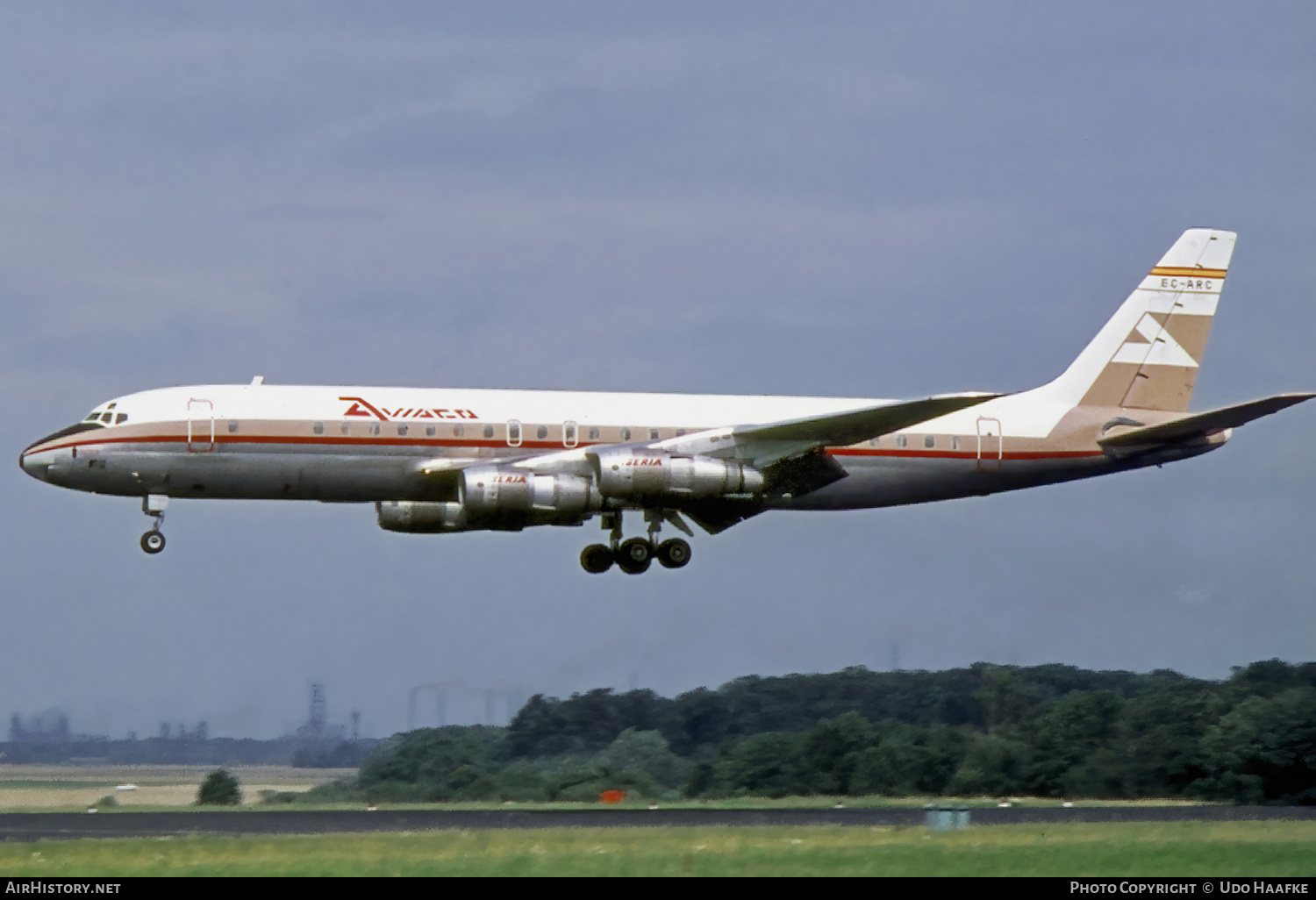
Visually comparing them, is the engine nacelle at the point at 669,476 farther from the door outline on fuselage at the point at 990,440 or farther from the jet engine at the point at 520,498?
the door outline on fuselage at the point at 990,440

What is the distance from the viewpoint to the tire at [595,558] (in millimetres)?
44594

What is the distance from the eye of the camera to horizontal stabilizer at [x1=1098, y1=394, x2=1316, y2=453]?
40.7 meters

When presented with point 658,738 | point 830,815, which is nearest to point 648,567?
point 658,738

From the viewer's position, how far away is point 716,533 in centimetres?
4581

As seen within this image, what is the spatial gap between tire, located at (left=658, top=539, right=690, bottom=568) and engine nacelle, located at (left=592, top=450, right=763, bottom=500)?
323 cm

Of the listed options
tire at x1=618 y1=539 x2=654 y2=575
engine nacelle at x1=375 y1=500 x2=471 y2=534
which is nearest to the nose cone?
engine nacelle at x1=375 y1=500 x2=471 y2=534

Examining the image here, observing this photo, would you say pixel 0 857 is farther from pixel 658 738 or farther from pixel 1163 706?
pixel 1163 706

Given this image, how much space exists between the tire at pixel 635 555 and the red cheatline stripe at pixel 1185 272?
696 inches

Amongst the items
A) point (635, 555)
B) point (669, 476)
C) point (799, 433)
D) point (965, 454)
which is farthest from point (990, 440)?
point (635, 555)

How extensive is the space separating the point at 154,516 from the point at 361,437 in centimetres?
557

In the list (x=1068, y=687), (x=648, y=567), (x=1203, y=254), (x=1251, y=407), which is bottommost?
(x=1068, y=687)

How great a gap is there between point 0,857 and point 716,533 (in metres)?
23.0

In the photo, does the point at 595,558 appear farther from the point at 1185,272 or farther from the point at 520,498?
the point at 1185,272

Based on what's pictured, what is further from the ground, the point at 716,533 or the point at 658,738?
the point at 716,533
